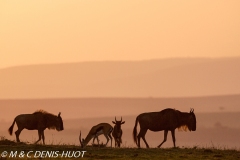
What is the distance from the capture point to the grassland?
97.0 ft

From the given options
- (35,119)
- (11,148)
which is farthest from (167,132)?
(11,148)

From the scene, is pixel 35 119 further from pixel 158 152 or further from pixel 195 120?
pixel 158 152

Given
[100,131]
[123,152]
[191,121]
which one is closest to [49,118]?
[100,131]

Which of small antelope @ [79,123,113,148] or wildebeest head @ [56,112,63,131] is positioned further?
wildebeest head @ [56,112,63,131]

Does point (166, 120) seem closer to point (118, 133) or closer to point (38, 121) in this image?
point (118, 133)

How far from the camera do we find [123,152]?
102 feet

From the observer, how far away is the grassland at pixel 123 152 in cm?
2958

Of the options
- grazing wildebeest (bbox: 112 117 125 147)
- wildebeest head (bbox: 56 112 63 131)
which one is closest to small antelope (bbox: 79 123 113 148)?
grazing wildebeest (bbox: 112 117 125 147)

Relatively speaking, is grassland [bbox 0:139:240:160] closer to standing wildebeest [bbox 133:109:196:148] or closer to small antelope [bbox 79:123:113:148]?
small antelope [bbox 79:123:113:148]

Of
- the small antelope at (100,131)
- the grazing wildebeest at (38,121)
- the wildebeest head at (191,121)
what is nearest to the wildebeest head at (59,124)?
the grazing wildebeest at (38,121)

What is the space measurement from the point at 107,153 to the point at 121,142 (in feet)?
20.9

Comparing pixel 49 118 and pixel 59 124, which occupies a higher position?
pixel 49 118

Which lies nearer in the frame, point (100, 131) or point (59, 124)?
point (100, 131)

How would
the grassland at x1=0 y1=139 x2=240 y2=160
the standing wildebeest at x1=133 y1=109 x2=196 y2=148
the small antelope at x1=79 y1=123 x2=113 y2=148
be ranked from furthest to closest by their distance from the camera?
the standing wildebeest at x1=133 y1=109 x2=196 y2=148 < the small antelope at x1=79 y1=123 x2=113 y2=148 < the grassland at x1=0 y1=139 x2=240 y2=160
